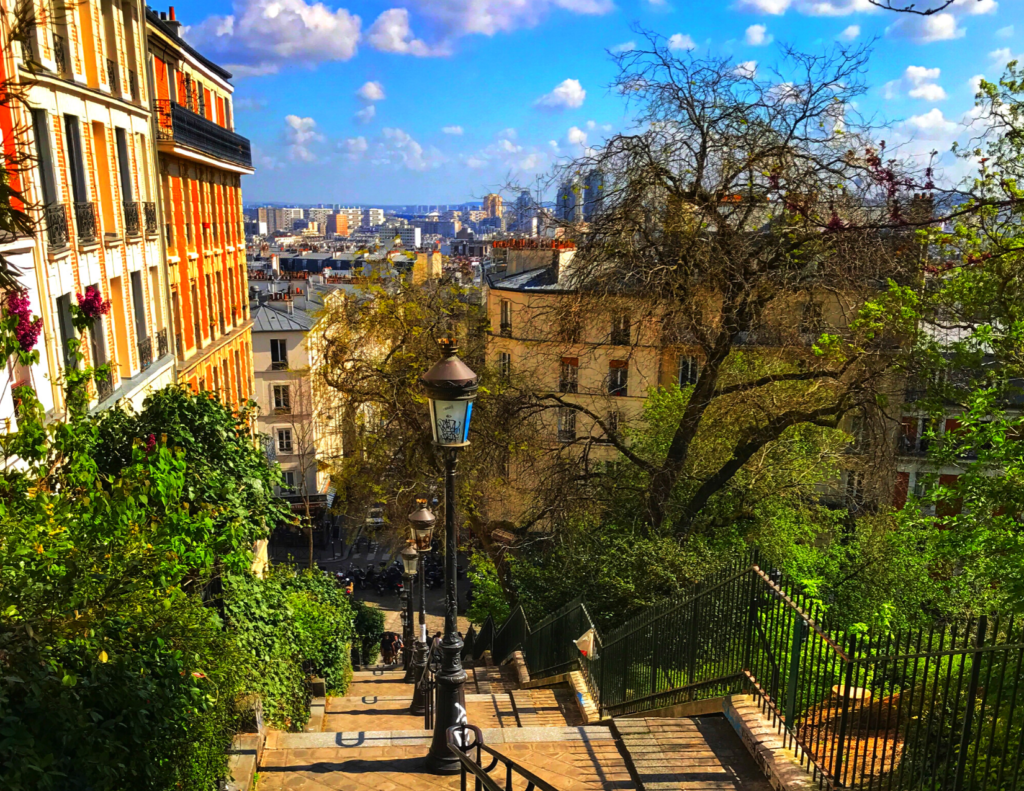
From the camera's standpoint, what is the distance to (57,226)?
1220 centimetres

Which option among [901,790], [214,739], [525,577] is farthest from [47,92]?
[901,790]

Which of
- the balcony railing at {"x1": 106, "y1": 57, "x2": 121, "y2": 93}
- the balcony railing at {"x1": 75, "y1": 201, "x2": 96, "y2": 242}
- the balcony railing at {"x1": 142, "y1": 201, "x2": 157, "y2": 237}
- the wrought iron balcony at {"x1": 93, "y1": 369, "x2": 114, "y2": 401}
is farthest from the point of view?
the balcony railing at {"x1": 142, "y1": 201, "x2": 157, "y2": 237}

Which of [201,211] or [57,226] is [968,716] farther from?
[201,211]

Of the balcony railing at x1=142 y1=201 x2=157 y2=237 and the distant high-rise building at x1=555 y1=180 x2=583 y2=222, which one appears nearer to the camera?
the distant high-rise building at x1=555 y1=180 x2=583 y2=222

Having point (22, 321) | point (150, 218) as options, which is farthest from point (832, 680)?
point (150, 218)

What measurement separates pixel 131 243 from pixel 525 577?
10497mm

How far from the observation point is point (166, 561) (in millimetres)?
5516

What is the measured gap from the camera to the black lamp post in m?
6.80

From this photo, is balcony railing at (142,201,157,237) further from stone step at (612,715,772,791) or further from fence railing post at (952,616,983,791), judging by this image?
fence railing post at (952,616,983,791)

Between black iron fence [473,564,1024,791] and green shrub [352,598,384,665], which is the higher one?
black iron fence [473,564,1024,791]

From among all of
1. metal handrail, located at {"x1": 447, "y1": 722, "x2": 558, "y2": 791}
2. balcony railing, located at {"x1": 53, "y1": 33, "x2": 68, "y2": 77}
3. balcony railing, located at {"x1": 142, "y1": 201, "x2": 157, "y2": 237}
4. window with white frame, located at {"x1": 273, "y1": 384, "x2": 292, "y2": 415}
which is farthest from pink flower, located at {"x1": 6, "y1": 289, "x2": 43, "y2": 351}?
window with white frame, located at {"x1": 273, "y1": 384, "x2": 292, "y2": 415}

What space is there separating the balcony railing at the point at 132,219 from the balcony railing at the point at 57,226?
10.1ft

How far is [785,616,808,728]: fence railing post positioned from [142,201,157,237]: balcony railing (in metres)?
15.6

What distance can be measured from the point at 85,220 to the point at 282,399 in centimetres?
3008
